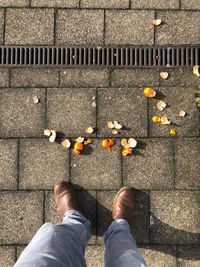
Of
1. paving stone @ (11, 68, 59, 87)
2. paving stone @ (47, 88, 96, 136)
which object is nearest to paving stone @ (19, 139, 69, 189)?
paving stone @ (47, 88, 96, 136)

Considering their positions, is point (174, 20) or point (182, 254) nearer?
point (182, 254)

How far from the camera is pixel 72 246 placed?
2281 millimetres

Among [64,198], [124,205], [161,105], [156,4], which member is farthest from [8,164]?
[156,4]

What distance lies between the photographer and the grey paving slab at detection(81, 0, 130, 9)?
3145 millimetres

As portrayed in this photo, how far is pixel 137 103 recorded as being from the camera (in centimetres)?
306

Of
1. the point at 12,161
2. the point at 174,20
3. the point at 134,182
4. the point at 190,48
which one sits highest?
the point at 174,20

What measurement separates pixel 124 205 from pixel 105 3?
221 centimetres

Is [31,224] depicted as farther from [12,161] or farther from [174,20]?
[174,20]

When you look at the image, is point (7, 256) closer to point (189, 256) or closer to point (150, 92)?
point (189, 256)

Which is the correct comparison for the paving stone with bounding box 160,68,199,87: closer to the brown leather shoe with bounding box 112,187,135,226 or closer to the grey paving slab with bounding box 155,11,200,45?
the grey paving slab with bounding box 155,11,200,45

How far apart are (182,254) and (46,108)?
2111mm

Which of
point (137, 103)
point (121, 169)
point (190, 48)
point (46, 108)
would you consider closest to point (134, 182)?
point (121, 169)

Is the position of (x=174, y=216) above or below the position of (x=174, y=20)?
below

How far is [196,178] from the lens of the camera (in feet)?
9.86
